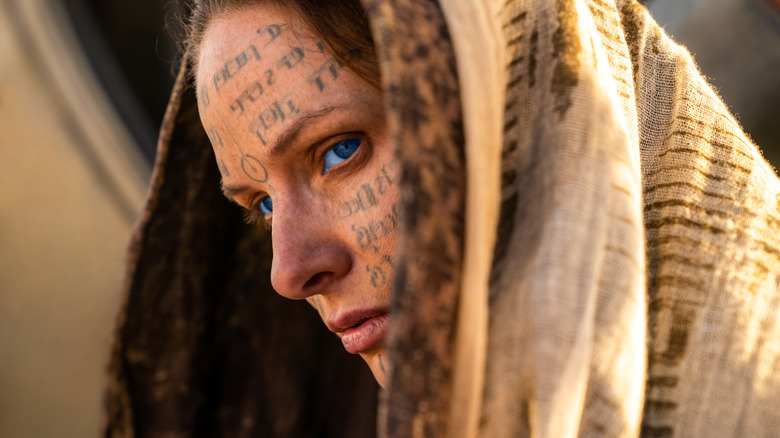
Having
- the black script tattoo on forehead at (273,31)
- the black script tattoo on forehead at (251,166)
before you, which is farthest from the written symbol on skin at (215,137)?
the black script tattoo on forehead at (273,31)

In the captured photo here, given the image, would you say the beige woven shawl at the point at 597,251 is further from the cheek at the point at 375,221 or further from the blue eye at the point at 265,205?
the blue eye at the point at 265,205

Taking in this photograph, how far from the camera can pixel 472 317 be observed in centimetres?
44

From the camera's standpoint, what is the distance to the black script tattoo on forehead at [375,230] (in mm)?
594

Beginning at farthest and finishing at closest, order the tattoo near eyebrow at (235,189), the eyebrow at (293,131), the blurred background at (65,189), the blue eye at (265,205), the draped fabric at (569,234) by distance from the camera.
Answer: the blurred background at (65,189), the blue eye at (265,205), the tattoo near eyebrow at (235,189), the eyebrow at (293,131), the draped fabric at (569,234)

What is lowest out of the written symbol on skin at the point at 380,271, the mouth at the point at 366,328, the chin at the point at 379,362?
the chin at the point at 379,362

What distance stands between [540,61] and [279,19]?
30cm

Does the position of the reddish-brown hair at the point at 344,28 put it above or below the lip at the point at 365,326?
above

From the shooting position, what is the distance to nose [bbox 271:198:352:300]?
61 centimetres

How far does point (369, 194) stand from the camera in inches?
23.5

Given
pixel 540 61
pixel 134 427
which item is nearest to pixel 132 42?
pixel 134 427

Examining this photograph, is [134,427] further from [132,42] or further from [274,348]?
[132,42]

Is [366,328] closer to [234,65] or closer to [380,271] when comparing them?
[380,271]

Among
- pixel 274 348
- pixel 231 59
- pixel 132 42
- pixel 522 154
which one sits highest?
pixel 132 42

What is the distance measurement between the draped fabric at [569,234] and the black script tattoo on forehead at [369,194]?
14 centimetres
